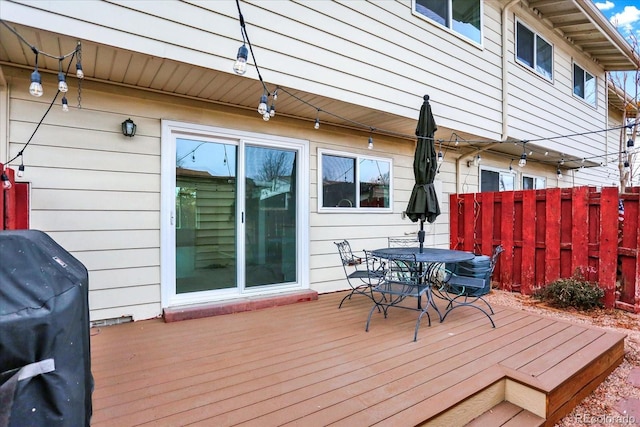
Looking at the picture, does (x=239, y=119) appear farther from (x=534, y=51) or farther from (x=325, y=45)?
(x=534, y=51)

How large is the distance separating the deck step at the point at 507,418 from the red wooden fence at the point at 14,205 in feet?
10.9

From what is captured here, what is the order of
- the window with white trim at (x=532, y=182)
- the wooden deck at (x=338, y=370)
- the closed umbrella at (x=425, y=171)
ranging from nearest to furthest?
1. the wooden deck at (x=338, y=370)
2. the closed umbrella at (x=425, y=171)
3. the window with white trim at (x=532, y=182)

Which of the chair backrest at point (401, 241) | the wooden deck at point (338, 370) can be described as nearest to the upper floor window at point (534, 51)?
the chair backrest at point (401, 241)

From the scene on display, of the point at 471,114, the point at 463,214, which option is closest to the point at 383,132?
the point at 471,114

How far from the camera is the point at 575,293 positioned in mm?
4215

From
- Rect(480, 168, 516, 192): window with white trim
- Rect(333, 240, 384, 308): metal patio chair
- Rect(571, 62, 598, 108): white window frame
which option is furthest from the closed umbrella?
Rect(571, 62, 598, 108): white window frame

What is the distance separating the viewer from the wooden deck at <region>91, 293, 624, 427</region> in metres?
1.89

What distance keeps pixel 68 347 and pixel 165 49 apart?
2.43 metres

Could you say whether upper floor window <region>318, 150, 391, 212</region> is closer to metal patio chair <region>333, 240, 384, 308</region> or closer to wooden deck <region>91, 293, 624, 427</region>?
metal patio chair <region>333, 240, 384, 308</region>

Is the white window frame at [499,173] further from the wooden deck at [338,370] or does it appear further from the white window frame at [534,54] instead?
the wooden deck at [338,370]

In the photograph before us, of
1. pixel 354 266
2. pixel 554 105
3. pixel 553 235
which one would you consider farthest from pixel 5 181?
pixel 554 105

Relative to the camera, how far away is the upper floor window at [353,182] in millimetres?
4707

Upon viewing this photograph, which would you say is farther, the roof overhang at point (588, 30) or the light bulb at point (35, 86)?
the roof overhang at point (588, 30)

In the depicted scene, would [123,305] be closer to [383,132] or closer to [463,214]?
[383,132]
